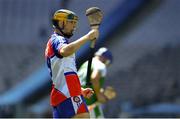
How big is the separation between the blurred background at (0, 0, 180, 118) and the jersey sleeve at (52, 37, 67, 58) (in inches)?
590

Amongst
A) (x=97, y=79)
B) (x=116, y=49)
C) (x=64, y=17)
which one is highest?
(x=64, y=17)

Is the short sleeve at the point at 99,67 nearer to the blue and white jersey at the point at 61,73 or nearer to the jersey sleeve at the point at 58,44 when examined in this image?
the blue and white jersey at the point at 61,73

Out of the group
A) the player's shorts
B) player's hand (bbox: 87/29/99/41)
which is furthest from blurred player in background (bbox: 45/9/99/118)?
player's hand (bbox: 87/29/99/41)

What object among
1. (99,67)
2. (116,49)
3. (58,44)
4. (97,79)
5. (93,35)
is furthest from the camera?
(116,49)

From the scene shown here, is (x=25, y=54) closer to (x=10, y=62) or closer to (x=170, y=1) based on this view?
(x=10, y=62)

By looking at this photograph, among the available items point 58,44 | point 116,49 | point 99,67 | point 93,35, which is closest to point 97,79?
point 99,67

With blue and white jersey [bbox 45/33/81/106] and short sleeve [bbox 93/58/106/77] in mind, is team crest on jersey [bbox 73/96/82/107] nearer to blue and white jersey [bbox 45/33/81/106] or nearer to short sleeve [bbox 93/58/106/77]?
blue and white jersey [bbox 45/33/81/106]

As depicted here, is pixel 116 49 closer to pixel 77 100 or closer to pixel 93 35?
pixel 77 100

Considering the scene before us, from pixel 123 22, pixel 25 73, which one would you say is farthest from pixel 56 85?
pixel 123 22

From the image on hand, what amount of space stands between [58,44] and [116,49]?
680 inches

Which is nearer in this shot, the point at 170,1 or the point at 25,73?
the point at 25,73

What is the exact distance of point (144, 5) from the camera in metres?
25.2

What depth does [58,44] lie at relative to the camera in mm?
6812

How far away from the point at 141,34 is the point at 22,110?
200 inches
